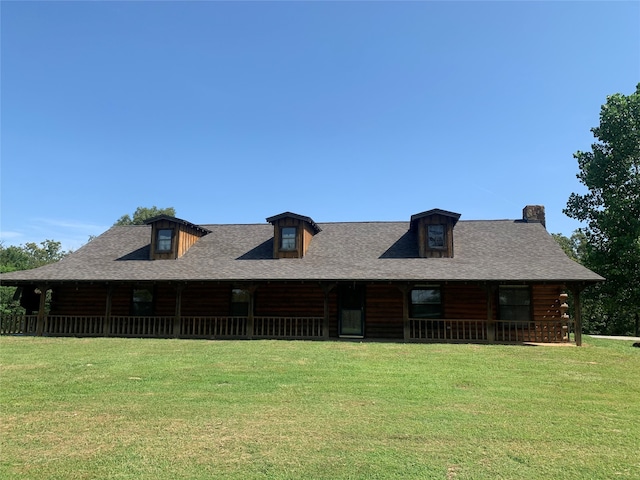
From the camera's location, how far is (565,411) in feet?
23.9

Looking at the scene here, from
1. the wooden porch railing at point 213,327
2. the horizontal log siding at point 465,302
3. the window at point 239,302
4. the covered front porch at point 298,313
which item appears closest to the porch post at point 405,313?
the covered front porch at point 298,313

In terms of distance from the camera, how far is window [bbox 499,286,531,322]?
17500 millimetres

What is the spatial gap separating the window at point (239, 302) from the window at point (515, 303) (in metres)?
10.5

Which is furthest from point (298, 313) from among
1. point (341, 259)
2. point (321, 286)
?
point (341, 259)

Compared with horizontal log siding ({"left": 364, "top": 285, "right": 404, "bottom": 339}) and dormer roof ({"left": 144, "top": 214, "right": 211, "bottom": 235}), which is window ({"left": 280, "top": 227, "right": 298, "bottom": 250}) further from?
dormer roof ({"left": 144, "top": 214, "right": 211, "bottom": 235})

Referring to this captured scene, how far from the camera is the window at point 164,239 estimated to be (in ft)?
68.5

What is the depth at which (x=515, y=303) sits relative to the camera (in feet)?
57.8

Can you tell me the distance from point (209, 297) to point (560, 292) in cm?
1444

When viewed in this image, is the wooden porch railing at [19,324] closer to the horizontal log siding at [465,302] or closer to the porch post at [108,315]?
the porch post at [108,315]

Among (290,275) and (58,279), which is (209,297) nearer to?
(290,275)

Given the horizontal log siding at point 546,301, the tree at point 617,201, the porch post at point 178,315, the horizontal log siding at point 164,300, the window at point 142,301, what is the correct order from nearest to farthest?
1. the horizontal log siding at point 546,301
2. the porch post at point 178,315
3. the horizontal log siding at point 164,300
4. the window at point 142,301
5. the tree at point 617,201

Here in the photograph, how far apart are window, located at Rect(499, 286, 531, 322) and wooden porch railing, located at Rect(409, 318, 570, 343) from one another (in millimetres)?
331

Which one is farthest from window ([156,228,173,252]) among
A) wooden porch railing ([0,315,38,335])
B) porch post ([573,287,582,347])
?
porch post ([573,287,582,347])

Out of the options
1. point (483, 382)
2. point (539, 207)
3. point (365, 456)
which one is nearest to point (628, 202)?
point (539, 207)
